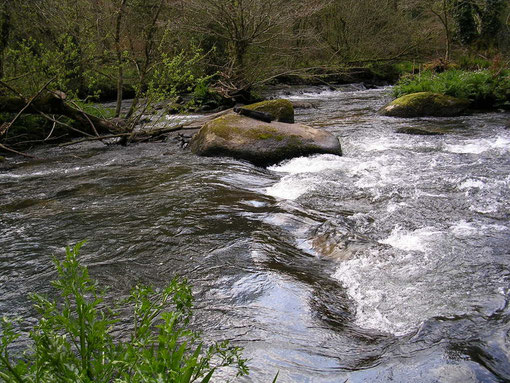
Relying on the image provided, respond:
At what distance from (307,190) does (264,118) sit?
11.6 feet

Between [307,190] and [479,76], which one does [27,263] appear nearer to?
[307,190]

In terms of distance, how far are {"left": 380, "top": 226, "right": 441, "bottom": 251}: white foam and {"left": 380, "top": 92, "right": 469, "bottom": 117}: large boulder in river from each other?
907 centimetres

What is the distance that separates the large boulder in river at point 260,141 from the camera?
840 cm

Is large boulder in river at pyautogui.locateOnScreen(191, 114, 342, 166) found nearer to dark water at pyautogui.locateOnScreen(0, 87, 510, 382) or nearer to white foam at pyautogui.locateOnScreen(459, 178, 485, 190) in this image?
dark water at pyautogui.locateOnScreen(0, 87, 510, 382)

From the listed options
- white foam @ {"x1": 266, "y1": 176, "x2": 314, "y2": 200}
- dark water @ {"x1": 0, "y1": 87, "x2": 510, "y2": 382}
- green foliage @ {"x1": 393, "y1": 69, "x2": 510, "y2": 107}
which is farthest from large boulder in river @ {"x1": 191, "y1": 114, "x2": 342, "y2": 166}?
green foliage @ {"x1": 393, "y1": 69, "x2": 510, "y2": 107}

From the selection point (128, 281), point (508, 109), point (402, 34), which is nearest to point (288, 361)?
point (128, 281)

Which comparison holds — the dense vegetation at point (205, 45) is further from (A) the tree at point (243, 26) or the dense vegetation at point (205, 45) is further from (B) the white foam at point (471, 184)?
(B) the white foam at point (471, 184)

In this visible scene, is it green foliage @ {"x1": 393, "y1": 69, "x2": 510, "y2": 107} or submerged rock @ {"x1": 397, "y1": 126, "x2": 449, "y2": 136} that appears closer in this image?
submerged rock @ {"x1": 397, "y1": 126, "x2": 449, "y2": 136}

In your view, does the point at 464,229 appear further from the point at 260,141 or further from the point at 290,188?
the point at 260,141

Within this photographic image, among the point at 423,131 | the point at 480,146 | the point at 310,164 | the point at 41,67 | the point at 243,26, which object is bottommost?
the point at 480,146

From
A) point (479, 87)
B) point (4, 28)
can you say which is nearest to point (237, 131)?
point (4, 28)

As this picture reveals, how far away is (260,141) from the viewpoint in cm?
856

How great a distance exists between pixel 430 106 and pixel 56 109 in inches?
397

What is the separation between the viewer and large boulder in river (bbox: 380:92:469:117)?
12.8m
